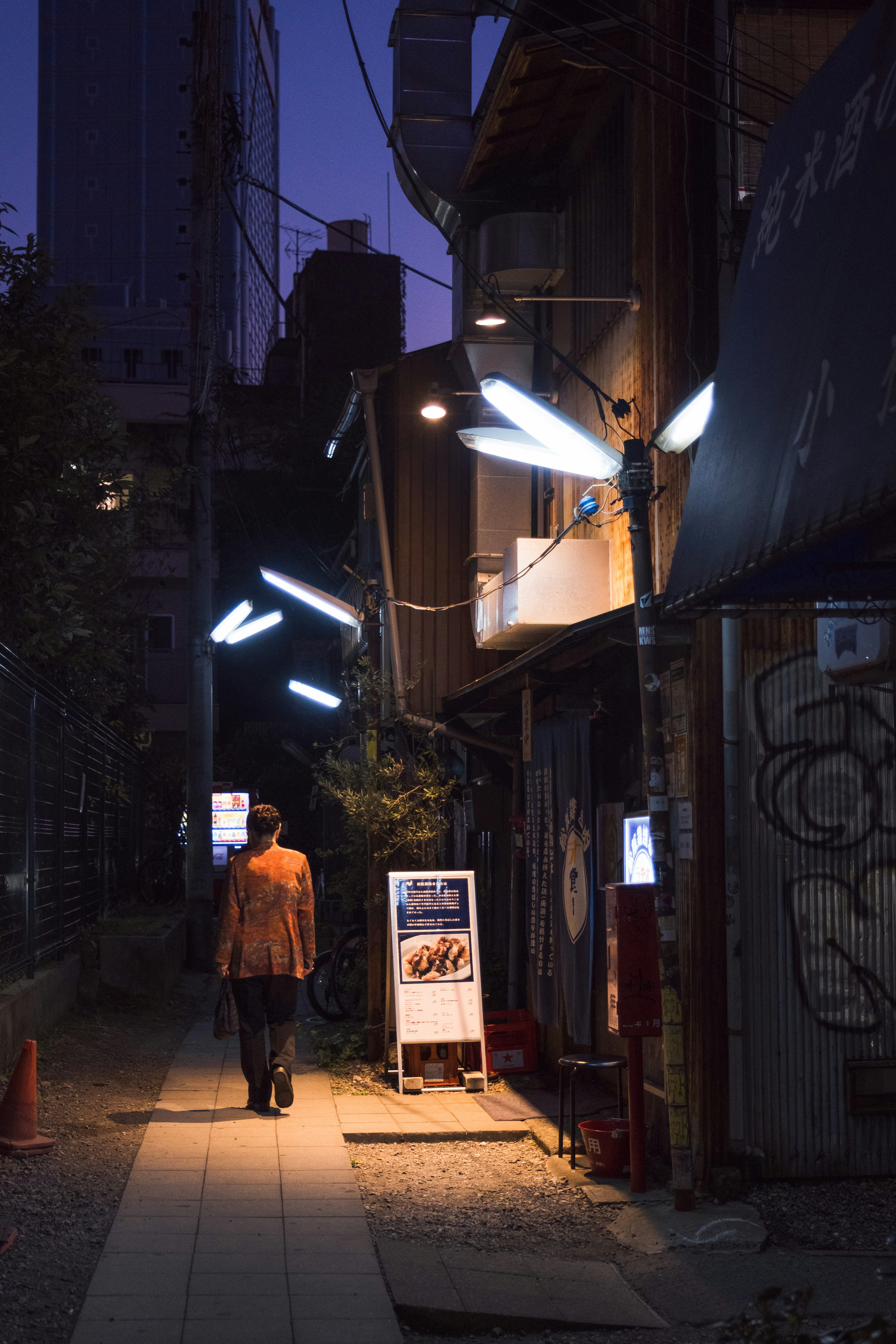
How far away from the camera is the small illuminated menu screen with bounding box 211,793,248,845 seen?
33219 mm

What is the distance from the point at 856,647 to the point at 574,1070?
344cm

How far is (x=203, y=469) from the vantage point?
62.1 feet

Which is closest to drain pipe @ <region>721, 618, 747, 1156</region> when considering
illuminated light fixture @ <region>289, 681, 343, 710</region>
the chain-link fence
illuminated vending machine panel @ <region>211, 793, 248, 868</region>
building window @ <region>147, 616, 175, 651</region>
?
the chain-link fence

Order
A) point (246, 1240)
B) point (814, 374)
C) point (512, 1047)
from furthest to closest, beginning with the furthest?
point (512, 1047), point (246, 1240), point (814, 374)

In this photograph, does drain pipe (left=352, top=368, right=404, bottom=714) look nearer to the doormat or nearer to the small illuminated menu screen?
the doormat

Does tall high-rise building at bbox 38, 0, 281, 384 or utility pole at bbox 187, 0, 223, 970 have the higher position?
tall high-rise building at bbox 38, 0, 281, 384

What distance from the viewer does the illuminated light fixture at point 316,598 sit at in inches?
558

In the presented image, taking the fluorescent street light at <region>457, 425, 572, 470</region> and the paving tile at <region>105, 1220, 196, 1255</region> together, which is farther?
the fluorescent street light at <region>457, 425, 572, 470</region>

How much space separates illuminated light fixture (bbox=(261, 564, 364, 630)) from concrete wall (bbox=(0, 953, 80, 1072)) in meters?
4.61

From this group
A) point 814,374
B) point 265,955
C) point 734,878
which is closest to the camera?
point 814,374

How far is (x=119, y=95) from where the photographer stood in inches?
3954

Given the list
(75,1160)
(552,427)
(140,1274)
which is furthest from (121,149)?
(140,1274)

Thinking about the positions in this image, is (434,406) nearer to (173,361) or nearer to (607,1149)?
(607,1149)

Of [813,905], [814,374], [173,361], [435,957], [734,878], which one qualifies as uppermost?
[173,361]
